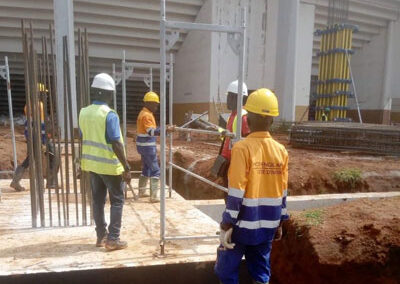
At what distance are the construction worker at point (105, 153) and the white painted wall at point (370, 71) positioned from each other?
2111cm

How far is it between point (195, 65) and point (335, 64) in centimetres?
663

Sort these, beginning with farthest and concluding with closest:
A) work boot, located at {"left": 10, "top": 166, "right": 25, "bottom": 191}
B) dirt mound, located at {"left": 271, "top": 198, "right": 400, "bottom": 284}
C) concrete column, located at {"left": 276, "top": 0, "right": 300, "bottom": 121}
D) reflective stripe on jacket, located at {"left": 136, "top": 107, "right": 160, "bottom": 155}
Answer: concrete column, located at {"left": 276, "top": 0, "right": 300, "bottom": 121}
work boot, located at {"left": 10, "top": 166, "right": 25, "bottom": 191}
reflective stripe on jacket, located at {"left": 136, "top": 107, "right": 160, "bottom": 155}
dirt mound, located at {"left": 271, "top": 198, "right": 400, "bottom": 284}

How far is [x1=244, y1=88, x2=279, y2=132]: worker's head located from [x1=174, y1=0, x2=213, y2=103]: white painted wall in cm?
1293

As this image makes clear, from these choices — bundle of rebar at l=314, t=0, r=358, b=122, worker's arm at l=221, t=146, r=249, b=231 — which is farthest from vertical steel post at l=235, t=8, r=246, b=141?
bundle of rebar at l=314, t=0, r=358, b=122

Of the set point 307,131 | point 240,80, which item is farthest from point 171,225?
point 307,131

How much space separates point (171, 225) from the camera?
4.30 meters

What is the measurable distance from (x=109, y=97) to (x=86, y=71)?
29.3 inches

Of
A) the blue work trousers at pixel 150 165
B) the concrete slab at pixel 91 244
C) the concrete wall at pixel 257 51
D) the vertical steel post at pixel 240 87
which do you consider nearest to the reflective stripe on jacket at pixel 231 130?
the vertical steel post at pixel 240 87

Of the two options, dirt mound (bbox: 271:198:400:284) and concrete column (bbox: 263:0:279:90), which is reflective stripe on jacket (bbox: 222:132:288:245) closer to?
dirt mound (bbox: 271:198:400:284)

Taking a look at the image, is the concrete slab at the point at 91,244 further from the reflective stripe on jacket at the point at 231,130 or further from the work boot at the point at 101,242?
the reflective stripe on jacket at the point at 231,130

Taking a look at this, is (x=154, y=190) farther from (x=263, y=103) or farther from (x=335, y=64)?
(x=335, y=64)

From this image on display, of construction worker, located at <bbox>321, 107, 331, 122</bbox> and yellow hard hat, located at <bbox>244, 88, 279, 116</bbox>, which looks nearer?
yellow hard hat, located at <bbox>244, 88, 279, 116</bbox>

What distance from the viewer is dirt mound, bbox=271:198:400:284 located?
3.97 meters

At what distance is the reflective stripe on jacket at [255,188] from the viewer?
89.9 inches
